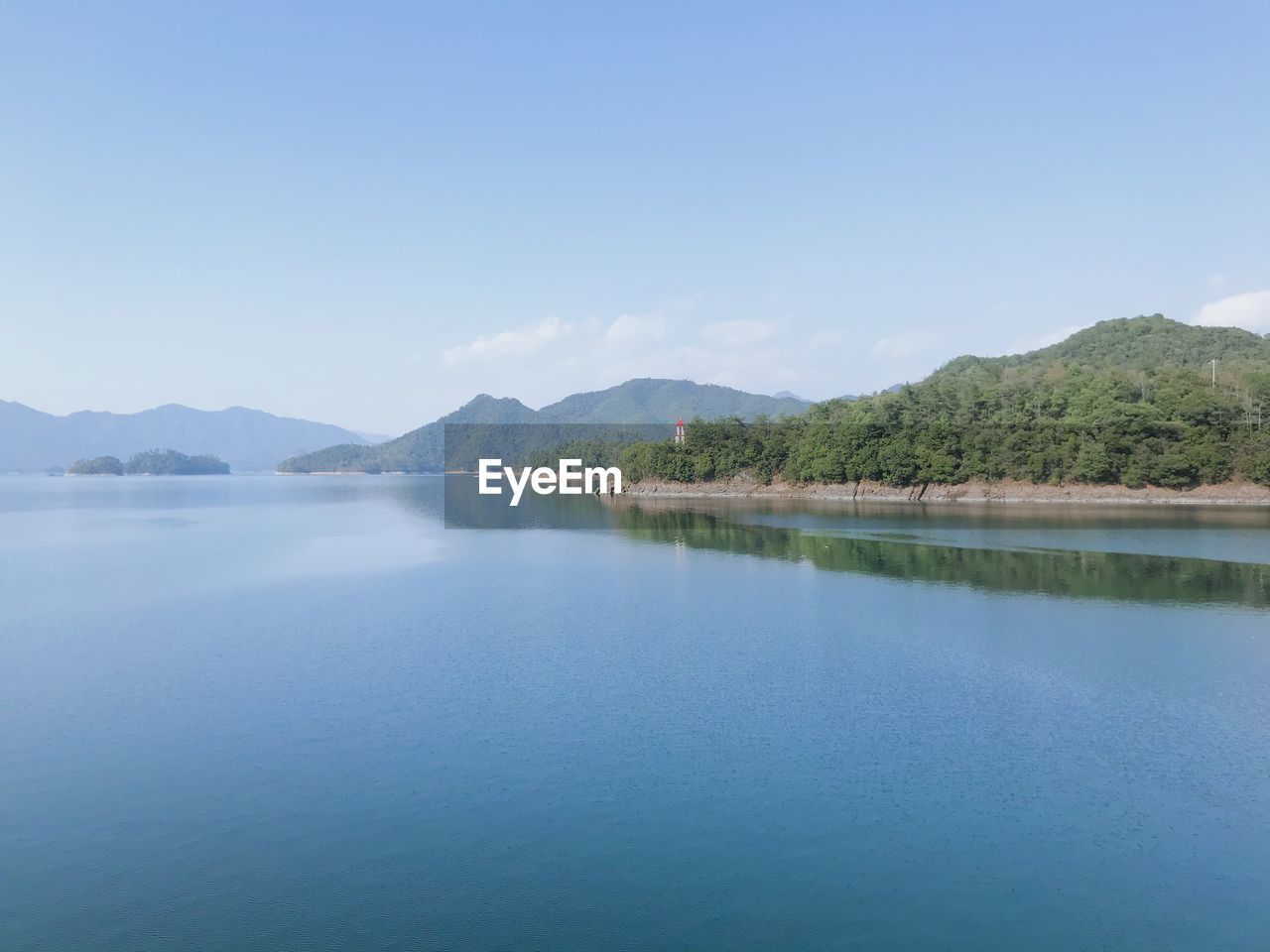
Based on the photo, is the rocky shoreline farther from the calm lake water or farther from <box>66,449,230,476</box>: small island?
<box>66,449,230,476</box>: small island

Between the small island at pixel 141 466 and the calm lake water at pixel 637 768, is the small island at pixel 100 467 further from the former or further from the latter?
the calm lake water at pixel 637 768

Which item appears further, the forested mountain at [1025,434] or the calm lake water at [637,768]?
the forested mountain at [1025,434]

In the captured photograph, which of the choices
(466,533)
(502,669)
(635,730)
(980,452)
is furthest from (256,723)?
(980,452)

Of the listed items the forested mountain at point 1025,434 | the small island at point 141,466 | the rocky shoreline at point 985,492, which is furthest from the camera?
the small island at point 141,466

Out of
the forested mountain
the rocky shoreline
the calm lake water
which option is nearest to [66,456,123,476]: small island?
the forested mountain

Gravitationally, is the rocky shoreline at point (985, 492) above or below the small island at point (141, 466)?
below

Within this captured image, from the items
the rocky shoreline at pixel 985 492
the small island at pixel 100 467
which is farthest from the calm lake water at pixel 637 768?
the small island at pixel 100 467
